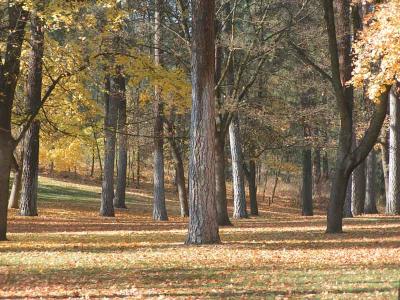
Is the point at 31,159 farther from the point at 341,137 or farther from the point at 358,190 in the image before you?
the point at 358,190

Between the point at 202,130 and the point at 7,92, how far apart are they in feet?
16.3

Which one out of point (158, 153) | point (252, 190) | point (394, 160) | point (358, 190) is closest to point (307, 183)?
point (252, 190)

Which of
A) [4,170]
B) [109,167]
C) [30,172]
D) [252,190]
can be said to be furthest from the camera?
[252,190]

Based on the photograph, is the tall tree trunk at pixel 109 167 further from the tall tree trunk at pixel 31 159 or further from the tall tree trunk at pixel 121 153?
the tall tree trunk at pixel 31 159

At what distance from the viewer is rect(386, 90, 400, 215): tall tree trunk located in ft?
85.4

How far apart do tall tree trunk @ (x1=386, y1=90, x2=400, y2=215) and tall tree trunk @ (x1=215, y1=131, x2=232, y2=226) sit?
8249mm

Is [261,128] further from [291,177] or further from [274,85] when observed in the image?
[291,177]

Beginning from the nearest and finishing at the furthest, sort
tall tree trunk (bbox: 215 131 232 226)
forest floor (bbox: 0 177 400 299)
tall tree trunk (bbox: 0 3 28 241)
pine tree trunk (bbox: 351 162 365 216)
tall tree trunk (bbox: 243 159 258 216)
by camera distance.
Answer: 1. forest floor (bbox: 0 177 400 299)
2. tall tree trunk (bbox: 0 3 28 241)
3. tall tree trunk (bbox: 215 131 232 226)
4. pine tree trunk (bbox: 351 162 365 216)
5. tall tree trunk (bbox: 243 159 258 216)

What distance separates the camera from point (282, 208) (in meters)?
50.3

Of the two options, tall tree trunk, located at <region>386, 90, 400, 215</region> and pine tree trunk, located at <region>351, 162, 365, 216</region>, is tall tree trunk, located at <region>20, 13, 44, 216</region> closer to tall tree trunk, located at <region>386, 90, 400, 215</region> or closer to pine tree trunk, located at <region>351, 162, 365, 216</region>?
pine tree trunk, located at <region>351, 162, 365, 216</region>

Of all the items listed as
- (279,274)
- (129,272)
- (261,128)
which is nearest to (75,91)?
(129,272)

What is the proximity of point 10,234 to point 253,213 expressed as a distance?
19477 millimetres

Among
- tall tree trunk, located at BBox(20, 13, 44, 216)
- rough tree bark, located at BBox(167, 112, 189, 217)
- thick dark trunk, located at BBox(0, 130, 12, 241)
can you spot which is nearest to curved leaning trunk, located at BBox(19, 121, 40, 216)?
tall tree trunk, located at BBox(20, 13, 44, 216)

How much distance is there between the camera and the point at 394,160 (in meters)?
26.1
